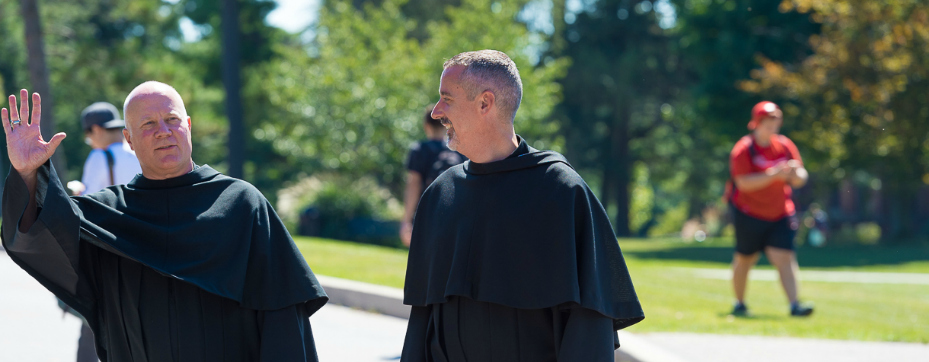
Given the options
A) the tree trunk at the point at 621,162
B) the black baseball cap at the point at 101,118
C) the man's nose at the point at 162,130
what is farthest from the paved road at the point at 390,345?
the tree trunk at the point at 621,162

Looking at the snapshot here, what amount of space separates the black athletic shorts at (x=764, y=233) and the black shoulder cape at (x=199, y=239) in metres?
6.54

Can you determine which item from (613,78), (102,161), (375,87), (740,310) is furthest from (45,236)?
(613,78)

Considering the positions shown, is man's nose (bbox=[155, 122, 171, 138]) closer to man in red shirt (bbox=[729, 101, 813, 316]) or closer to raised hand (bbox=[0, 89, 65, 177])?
raised hand (bbox=[0, 89, 65, 177])

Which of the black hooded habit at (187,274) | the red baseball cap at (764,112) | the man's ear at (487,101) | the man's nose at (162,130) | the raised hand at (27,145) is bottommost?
the black hooded habit at (187,274)

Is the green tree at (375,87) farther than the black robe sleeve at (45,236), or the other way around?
the green tree at (375,87)

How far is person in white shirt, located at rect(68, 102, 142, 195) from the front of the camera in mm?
5750

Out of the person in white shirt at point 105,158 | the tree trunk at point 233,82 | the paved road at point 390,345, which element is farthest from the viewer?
the tree trunk at point 233,82

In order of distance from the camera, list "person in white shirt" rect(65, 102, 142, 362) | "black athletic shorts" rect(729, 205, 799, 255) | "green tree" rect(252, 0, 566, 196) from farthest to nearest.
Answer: "green tree" rect(252, 0, 566, 196) < "black athletic shorts" rect(729, 205, 799, 255) < "person in white shirt" rect(65, 102, 142, 362)

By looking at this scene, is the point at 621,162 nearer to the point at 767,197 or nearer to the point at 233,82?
the point at 233,82

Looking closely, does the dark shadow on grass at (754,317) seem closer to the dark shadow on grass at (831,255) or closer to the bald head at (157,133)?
the bald head at (157,133)

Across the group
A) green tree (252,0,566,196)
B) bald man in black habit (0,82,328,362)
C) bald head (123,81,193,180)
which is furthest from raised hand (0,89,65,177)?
green tree (252,0,566,196)

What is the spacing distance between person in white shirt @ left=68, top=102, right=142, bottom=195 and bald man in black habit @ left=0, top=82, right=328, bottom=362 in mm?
2590

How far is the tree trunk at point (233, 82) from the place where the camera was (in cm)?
1609

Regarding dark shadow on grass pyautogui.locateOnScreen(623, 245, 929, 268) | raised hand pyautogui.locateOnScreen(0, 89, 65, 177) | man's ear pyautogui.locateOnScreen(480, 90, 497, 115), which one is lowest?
dark shadow on grass pyautogui.locateOnScreen(623, 245, 929, 268)
